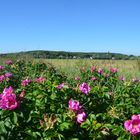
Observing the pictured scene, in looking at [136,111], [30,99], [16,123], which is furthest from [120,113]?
[16,123]

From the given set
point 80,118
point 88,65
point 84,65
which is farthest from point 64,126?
point 88,65

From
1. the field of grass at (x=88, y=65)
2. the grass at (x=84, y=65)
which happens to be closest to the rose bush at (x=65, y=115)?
the grass at (x=84, y=65)

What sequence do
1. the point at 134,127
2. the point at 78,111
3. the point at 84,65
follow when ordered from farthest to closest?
the point at 84,65 < the point at 78,111 < the point at 134,127

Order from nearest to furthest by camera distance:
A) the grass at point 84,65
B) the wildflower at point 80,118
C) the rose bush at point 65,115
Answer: the rose bush at point 65,115 → the wildflower at point 80,118 → the grass at point 84,65

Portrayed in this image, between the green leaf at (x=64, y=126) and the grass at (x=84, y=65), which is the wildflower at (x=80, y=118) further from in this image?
the grass at (x=84, y=65)

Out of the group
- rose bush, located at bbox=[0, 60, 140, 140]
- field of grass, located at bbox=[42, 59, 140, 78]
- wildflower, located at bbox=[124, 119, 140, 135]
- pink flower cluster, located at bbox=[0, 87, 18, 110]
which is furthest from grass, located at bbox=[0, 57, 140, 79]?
wildflower, located at bbox=[124, 119, 140, 135]

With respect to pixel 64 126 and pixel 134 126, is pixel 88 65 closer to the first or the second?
pixel 64 126

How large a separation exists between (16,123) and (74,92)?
4.53ft

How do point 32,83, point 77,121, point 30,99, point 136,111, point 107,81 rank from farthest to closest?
point 107,81, point 32,83, point 136,111, point 30,99, point 77,121

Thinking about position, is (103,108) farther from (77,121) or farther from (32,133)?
(32,133)

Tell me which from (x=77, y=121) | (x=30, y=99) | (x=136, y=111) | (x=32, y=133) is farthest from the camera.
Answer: (x=136, y=111)

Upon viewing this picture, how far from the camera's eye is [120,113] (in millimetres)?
4660

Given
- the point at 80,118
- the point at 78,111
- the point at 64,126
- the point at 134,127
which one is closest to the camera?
the point at 134,127

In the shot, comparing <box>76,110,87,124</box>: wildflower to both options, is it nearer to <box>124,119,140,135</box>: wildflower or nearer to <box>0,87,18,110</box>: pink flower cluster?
<box>124,119,140,135</box>: wildflower
